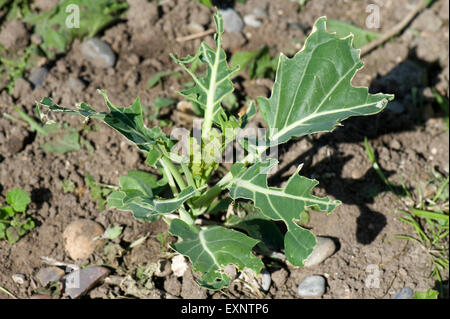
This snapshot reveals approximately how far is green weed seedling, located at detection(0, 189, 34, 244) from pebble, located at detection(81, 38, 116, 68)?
89cm

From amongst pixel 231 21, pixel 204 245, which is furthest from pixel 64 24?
pixel 204 245

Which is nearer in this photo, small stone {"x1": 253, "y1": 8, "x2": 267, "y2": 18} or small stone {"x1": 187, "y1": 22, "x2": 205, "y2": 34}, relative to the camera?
small stone {"x1": 187, "y1": 22, "x2": 205, "y2": 34}

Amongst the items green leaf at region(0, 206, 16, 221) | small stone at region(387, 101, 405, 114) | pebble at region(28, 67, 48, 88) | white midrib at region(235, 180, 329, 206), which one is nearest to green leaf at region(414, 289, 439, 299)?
white midrib at region(235, 180, 329, 206)

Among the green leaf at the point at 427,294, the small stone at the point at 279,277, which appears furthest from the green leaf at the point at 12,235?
the green leaf at the point at 427,294

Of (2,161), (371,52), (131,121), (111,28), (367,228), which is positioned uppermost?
(111,28)

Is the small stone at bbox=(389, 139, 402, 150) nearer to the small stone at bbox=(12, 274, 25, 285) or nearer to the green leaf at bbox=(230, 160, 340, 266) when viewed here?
the green leaf at bbox=(230, 160, 340, 266)

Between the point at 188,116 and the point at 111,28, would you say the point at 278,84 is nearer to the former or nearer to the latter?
the point at 188,116

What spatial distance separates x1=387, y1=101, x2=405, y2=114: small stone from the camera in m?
2.91

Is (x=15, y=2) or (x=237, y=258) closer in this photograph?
(x=237, y=258)

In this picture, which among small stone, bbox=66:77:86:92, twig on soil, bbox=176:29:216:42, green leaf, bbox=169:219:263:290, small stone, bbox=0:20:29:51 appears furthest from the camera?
twig on soil, bbox=176:29:216:42

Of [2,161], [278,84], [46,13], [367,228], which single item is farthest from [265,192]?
[46,13]

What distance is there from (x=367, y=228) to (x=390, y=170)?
378mm

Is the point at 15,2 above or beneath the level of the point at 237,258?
above

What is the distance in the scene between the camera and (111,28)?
3.03 meters
